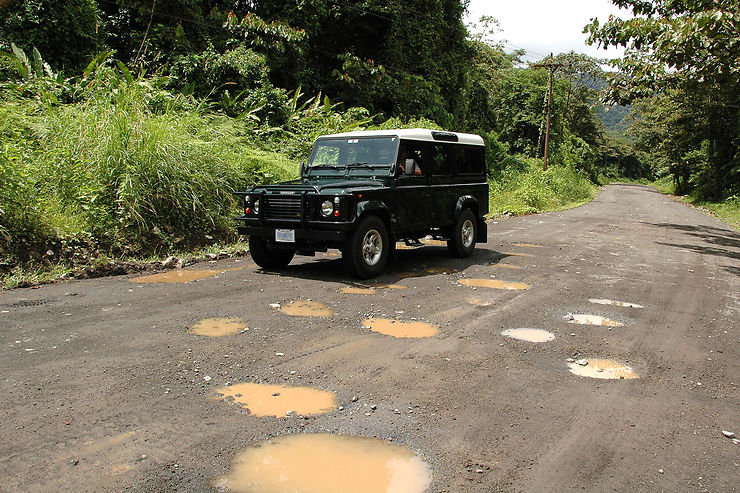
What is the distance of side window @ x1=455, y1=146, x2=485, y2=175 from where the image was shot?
33.6ft

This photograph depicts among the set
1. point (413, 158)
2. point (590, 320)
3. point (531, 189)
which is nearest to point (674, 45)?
point (413, 158)

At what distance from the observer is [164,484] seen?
292 cm

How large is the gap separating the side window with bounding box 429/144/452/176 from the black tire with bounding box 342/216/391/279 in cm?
167

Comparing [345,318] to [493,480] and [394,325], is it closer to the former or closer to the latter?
[394,325]

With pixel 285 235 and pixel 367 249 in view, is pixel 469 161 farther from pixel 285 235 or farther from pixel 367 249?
pixel 285 235

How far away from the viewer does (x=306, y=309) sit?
254 inches

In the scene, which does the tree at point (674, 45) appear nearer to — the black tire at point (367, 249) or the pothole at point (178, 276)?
the black tire at point (367, 249)

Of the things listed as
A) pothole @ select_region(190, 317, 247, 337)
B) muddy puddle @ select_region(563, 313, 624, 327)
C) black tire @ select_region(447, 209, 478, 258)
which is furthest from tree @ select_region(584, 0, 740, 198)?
pothole @ select_region(190, 317, 247, 337)

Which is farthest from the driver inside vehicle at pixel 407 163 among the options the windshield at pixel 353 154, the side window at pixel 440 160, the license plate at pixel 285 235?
the license plate at pixel 285 235

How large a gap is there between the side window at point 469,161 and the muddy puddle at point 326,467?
24.3 feet

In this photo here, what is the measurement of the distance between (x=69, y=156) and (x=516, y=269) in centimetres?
746

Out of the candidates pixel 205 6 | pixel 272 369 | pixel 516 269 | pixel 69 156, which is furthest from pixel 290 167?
pixel 205 6

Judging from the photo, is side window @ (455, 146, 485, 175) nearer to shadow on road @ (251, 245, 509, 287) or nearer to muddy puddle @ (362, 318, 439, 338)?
shadow on road @ (251, 245, 509, 287)

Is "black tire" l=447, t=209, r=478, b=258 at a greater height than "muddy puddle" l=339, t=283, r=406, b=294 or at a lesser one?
greater
